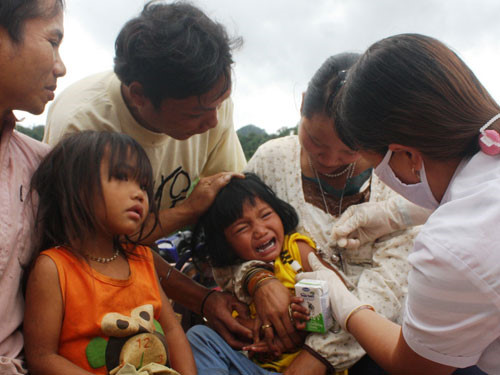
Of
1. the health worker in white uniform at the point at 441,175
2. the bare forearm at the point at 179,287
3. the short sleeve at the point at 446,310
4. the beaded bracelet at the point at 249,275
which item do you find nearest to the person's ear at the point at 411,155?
the health worker in white uniform at the point at 441,175

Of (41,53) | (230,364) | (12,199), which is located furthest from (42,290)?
(230,364)

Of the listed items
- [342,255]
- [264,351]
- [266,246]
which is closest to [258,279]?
[266,246]

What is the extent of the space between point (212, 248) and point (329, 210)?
692mm

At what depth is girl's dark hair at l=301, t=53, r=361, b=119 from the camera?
207 cm

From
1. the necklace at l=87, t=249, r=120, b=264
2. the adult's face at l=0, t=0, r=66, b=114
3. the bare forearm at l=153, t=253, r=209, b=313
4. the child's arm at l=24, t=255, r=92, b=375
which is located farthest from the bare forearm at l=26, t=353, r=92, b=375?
the bare forearm at l=153, t=253, r=209, b=313

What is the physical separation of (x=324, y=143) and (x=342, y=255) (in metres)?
0.60

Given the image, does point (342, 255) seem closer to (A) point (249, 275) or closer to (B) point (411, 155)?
(A) point (249, 275)

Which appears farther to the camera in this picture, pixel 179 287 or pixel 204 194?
pixel 179 287

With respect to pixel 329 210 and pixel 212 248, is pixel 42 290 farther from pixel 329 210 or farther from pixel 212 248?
pixel 329 210

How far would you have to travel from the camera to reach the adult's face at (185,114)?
2.24 meters

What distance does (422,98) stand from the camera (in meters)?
1.26

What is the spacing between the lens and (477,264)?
1.14 meters

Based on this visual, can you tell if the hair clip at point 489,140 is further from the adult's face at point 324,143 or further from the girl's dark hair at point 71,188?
the girl's dark hair at point 71,188

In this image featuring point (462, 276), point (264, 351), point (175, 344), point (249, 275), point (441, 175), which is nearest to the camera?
point (462, 276)
